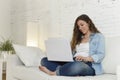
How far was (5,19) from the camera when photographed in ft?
14.8

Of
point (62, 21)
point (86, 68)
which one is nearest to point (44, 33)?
point (62, 21)

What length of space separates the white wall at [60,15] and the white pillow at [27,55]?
2.10ft

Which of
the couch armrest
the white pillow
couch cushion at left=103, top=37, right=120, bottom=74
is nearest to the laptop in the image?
couch cushion at left=103, top=37, right=120, bottom=74

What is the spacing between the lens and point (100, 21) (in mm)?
2996

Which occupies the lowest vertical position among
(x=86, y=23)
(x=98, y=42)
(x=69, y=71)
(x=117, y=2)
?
(x=69, y=71)

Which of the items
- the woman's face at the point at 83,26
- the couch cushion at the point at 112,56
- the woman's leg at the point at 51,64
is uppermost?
the woman's face at the point at 83,26

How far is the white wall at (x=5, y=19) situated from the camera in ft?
14.5

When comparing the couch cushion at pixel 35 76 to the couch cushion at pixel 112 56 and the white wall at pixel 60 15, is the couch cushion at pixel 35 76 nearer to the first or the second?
the couch cushion at pixel 112 56

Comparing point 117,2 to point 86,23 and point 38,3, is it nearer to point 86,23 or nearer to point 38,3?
point 86,23

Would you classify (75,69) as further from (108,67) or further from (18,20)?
(18,20)

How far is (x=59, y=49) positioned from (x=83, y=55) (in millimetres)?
376

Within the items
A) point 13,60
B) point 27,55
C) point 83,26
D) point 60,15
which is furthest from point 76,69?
point 60,15

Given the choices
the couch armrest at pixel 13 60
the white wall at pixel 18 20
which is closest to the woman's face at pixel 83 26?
the couch armrest at pixel 13 60

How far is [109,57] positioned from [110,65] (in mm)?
85
